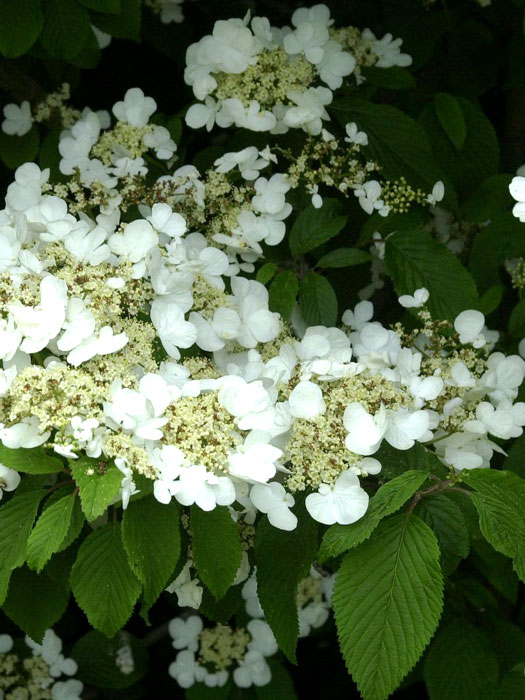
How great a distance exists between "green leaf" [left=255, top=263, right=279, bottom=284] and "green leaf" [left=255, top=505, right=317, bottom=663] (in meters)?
0.49

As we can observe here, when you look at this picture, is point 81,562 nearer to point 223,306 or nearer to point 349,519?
point 349,519

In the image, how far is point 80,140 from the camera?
1.81 m

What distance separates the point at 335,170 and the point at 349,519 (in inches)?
32.0

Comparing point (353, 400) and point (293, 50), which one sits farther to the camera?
point (293, 50)

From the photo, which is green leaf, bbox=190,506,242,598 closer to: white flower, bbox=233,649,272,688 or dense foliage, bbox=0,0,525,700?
dense foliage, bbox=0,0,525,700

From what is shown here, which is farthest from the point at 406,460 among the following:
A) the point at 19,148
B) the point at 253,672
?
the point at 19,148

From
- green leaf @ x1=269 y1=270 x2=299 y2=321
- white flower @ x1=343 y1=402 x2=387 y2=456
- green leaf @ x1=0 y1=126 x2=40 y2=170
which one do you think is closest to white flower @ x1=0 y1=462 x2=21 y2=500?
white flower @ x1=343 y1=402 x2=387 y2=456

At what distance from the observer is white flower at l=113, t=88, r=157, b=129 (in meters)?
1.84

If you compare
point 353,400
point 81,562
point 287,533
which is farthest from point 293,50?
point 81,562

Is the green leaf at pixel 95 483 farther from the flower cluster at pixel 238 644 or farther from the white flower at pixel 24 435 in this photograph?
the flower cluster at pixel 238 644

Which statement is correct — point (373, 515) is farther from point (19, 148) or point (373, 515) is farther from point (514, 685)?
point (19, 148)

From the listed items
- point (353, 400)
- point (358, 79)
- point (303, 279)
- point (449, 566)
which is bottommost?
point (449, 566)

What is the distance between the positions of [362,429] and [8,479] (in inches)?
20.2

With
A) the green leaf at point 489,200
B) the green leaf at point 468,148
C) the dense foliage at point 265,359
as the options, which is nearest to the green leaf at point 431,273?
the dense foliage at point 265,359
